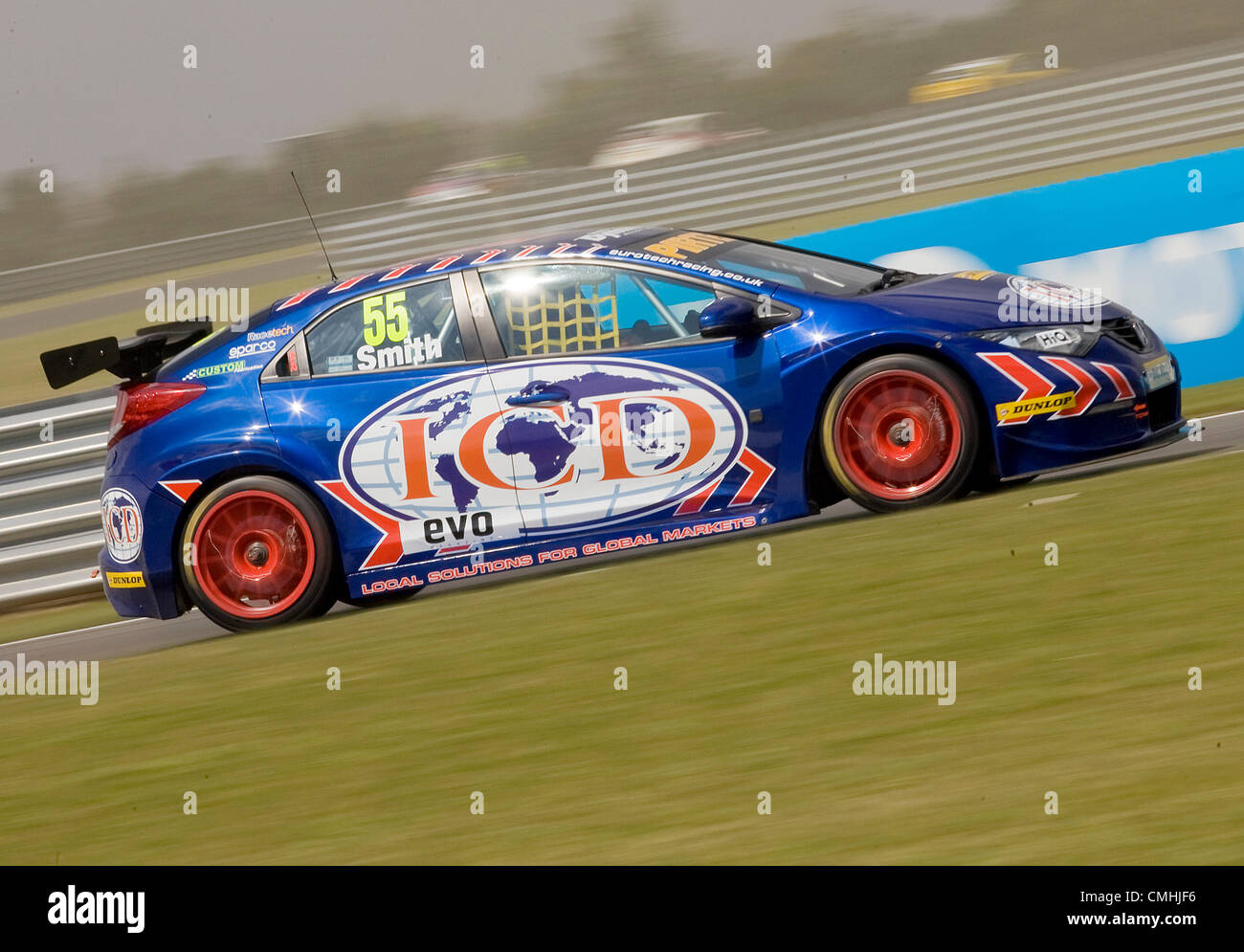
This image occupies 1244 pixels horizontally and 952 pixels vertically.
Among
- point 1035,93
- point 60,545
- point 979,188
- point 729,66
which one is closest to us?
point 60,545

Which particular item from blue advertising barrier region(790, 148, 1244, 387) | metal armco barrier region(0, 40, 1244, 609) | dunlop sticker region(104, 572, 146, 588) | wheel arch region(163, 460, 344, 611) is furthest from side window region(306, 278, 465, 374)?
metal armco barrier region(0, 40, 1244, 609)

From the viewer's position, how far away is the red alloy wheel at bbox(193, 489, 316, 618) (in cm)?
791

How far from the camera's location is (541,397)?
7547 millimetres

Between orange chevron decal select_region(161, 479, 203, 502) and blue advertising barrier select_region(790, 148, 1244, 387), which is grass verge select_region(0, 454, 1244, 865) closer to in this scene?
orange chevron decal select_region(161, 479, 203, 502)

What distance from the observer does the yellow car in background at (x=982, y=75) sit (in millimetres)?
24891

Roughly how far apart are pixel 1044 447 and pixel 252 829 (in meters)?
3.97

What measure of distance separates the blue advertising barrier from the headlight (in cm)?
314

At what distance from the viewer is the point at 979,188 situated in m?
19.4

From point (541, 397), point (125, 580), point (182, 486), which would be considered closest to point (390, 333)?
point (541, 397)

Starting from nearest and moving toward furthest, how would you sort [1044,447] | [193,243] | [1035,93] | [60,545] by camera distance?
[1044,447] → [60,545] → [1035,93] → [193,243]

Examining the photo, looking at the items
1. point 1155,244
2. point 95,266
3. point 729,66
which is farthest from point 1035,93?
point 95,266

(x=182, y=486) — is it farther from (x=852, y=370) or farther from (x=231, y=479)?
(x=852, y=370)

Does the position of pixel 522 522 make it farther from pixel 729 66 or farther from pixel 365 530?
pixel 729 66

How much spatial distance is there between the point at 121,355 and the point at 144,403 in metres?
0.29
